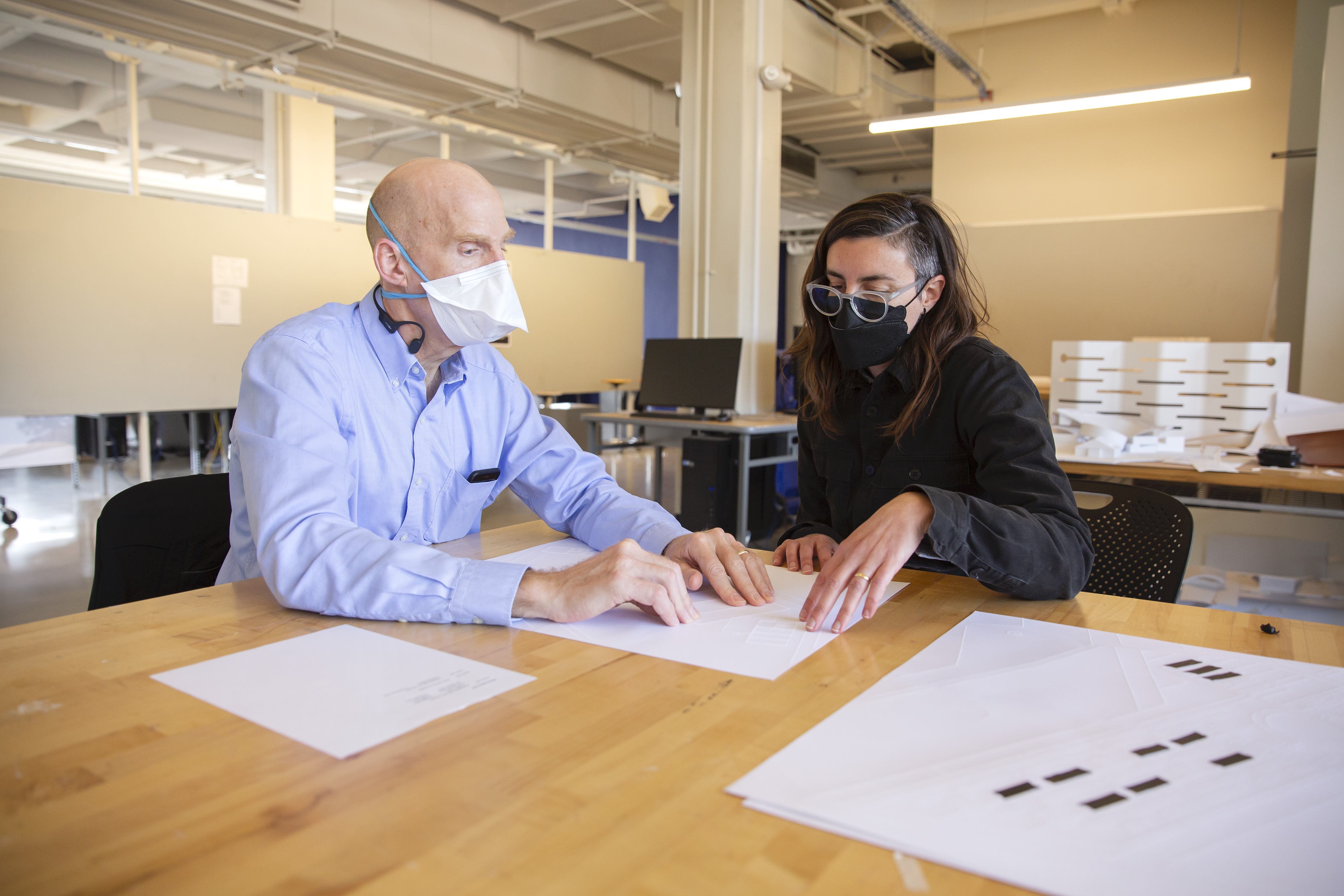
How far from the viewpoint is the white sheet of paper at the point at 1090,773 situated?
502 mm

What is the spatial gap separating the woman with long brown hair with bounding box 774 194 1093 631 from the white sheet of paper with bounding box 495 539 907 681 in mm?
94

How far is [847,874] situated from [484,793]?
0.25 m

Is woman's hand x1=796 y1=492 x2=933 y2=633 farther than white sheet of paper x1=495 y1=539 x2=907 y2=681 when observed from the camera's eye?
Yes

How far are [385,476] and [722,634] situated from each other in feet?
2.29

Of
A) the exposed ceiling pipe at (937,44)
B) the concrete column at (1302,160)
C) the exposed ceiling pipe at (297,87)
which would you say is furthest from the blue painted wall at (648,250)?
the concrete column at (1302,160)

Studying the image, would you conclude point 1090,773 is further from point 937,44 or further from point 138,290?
point 937,44

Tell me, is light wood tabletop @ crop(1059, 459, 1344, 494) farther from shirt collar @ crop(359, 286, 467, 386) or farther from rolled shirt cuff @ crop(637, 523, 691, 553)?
shirt collar @ crop(359, 286, 467, 386)

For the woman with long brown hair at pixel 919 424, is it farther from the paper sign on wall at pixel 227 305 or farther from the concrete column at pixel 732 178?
the paper sign on wall at pixel 227 305

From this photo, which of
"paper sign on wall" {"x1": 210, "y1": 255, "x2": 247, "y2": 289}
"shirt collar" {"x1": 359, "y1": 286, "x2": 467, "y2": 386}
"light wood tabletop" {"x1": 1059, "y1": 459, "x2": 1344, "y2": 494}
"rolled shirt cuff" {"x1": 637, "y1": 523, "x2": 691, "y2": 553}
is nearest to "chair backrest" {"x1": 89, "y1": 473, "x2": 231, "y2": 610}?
"shirt collar" {"x1": 359, "y1": 286, "x2": 467, "y2": 386}

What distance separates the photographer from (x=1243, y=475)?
258cm

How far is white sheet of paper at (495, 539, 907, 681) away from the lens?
0.84m

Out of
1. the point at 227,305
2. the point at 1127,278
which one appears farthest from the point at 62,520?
the point at 1127,278

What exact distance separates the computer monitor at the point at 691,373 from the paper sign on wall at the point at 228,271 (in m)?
2.85

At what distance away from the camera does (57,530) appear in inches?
193
